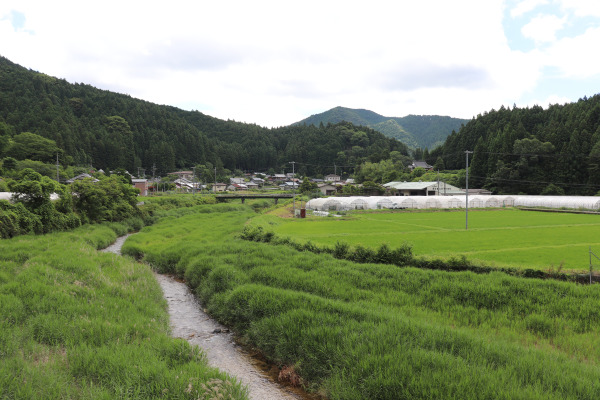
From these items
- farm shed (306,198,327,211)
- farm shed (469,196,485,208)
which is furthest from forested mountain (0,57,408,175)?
farm shed (469,196,485,208)

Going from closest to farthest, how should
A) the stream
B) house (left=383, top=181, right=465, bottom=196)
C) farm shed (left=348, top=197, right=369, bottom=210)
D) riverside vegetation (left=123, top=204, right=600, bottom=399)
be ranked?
1. riverside vegetation (left=123, top=204, right=600, bottom=399)
2. the stream
3. farm shed (left=348, top=197, right=369, bottom=210)
4. house (left=383, top=181, right=465, bottom=196)

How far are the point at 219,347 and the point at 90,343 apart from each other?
3087 millimetres

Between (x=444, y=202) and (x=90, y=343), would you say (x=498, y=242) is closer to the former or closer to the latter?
(x=90, y=343)

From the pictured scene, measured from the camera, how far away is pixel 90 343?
6.96 metres

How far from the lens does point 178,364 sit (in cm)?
655

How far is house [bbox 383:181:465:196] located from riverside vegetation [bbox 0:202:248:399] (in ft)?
205

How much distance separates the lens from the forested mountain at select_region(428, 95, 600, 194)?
62.1 meters

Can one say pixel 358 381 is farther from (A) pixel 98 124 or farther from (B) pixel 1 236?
(A) pixel 98 124

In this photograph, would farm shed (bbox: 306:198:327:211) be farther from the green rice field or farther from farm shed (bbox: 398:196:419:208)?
the green rice field

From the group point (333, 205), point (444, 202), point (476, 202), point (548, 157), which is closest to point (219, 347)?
point (333, 205)

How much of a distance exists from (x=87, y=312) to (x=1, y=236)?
49.9 feet

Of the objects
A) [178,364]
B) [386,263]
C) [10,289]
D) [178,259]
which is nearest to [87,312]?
[10,289]

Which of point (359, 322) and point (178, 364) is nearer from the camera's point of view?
point (178, 364)

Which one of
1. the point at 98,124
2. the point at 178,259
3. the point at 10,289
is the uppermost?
the point at 98,124
